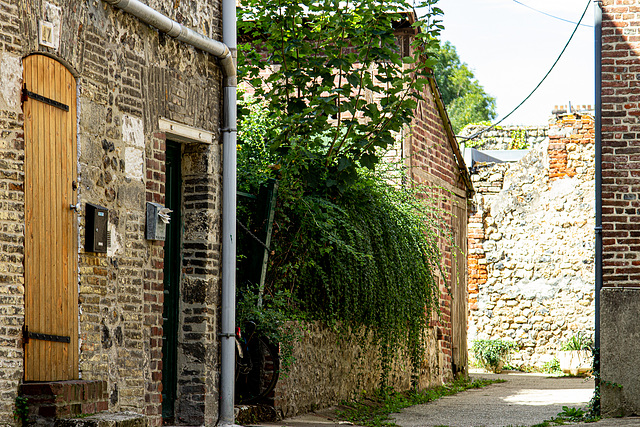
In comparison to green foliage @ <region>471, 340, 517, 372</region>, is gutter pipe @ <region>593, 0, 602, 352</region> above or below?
above

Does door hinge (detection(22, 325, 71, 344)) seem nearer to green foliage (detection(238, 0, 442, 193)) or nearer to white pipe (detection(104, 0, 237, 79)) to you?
white pipe (detection(104, 0, 237, 79))

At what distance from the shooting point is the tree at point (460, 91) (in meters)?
37.7

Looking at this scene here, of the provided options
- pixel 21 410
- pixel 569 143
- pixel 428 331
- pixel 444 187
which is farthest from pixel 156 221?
pixel 569 143

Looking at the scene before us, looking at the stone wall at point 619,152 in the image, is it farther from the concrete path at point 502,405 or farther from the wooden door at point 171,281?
the wooden door at point 171,281

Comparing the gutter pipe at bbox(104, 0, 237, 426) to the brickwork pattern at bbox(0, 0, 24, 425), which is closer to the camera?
the brickwork pattern at bbox(0, 0, 24, 425)

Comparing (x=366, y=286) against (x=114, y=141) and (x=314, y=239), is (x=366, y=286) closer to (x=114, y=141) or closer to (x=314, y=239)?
(x=314, y=239)

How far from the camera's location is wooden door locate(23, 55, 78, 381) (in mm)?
5113

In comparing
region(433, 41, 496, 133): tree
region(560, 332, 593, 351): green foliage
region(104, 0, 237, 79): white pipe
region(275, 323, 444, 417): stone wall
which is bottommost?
region(560, 332, 593, 351): green foliage

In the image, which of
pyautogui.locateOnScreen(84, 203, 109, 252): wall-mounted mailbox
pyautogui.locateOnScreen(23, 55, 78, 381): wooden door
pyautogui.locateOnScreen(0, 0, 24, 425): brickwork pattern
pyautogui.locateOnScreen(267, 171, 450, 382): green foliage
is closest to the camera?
pyautogui.locateOnScreen(0, 0, 24, 425): brickwork pattern

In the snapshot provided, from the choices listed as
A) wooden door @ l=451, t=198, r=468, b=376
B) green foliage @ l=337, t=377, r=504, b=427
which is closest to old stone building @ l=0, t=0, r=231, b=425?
green foliage @ l=337, t=377, r=504, b=427

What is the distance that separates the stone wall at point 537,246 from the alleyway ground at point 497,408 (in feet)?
9.89

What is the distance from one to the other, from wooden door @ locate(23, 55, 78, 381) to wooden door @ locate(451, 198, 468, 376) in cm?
900

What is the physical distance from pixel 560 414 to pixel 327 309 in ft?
9.05

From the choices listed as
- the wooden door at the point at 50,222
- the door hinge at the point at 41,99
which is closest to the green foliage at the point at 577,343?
the wooden door at the point at 50,222
